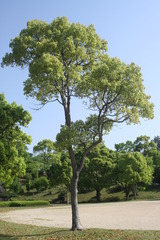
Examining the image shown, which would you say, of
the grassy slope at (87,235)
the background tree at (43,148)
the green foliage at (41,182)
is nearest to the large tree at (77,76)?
the grassy slope at (87,235)

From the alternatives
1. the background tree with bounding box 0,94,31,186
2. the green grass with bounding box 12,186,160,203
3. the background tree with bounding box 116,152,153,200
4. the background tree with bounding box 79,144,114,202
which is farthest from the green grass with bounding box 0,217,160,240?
the green grass with bounding box 12,186,160,203

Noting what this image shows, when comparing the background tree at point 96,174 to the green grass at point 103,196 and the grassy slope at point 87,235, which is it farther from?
the grassy slope at point 87,235

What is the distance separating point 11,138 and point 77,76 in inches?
294

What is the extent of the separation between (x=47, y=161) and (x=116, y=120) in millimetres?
64518

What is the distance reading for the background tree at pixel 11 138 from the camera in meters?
19.5

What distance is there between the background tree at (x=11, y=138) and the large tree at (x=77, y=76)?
123 inches

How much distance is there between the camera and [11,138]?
20.5m

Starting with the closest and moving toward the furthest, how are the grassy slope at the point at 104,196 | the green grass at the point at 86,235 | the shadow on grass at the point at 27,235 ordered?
the green grass at the point at 86,235 → the shadow on grass at the point at 27,235 → the grassy slope at the point at 104,196

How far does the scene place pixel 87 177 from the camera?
54062 millimetres

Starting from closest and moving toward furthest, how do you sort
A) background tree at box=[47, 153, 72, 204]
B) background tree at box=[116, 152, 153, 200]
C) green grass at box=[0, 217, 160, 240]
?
green grass at box=[0, 217, 160, 240] < background tree at box=[47, 153, 72, 204] < background tree at box=[116, 152, 153, 200]

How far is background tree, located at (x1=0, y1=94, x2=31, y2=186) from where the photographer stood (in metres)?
19.5

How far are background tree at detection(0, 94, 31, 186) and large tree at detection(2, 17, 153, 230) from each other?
3.13 meters

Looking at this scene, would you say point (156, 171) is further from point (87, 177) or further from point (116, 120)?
point (116, 120)

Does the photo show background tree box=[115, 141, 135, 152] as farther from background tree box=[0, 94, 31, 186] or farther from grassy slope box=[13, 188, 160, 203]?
background tree box=[0, 94, 31, 186]
